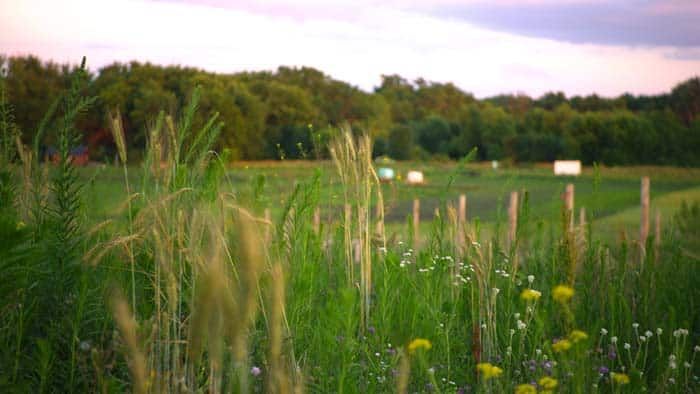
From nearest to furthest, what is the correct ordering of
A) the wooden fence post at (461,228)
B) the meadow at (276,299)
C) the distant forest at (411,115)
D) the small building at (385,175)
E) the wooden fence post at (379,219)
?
the meadow at (276,299) → the wooden fence post at (461,228) → the wooden fence post at (379,219) → the small building at (385,175) → the distant forest at (411,115)

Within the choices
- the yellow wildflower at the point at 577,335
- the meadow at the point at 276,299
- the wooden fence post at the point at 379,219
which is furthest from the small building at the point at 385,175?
the yellow wildflower at the point at 577,335

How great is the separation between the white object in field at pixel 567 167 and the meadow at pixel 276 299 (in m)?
83.3

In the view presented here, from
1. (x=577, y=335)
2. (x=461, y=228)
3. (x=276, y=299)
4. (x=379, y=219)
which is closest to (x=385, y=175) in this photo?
(x=379, y=219)

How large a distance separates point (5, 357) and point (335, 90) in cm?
6147

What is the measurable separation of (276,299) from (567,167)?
3564 inches

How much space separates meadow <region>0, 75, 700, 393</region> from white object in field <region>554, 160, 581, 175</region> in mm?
83346

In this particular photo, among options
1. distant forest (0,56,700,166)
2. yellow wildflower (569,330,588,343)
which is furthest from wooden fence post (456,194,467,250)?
distant forest (0,56,700,166)

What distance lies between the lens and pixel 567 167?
8769 centimetres

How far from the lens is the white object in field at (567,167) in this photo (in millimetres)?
85625

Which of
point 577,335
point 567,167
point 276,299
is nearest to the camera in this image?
point 276,299

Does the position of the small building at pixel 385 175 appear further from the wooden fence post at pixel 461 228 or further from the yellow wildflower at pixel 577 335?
the yellow wildflower at pixel 577 335

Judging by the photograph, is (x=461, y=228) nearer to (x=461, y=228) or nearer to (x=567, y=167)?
(x=461, y=228)

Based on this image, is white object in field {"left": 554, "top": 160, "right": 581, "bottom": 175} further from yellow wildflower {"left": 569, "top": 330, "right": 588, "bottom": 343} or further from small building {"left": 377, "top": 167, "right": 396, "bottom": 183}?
yellow wildflower {"left": 569, "top": 330, "right": 588, "bottom": 343}

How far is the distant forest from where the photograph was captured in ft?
140
